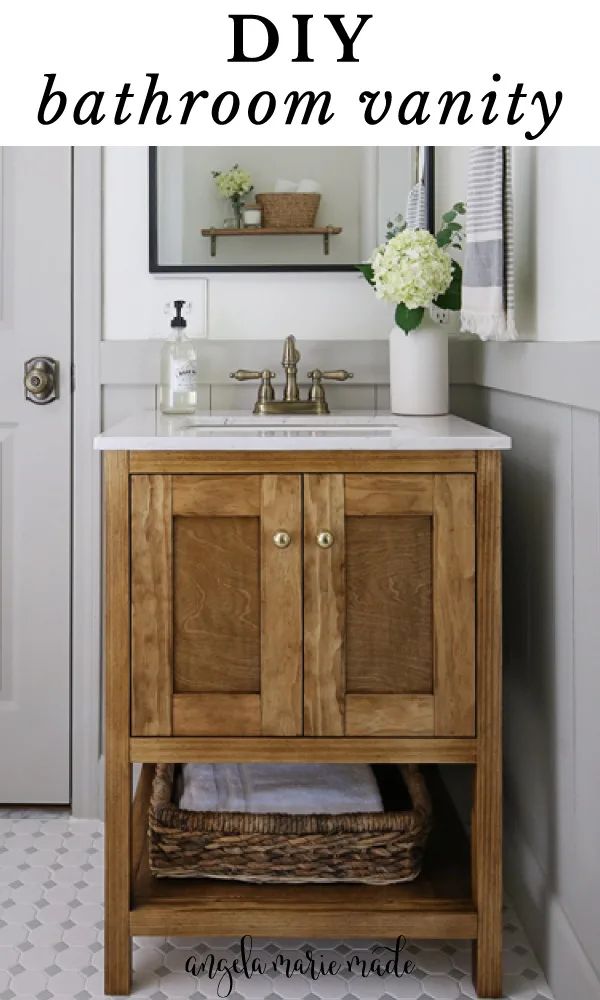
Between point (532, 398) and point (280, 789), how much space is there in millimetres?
761

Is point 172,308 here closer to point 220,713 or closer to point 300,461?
point 300,461

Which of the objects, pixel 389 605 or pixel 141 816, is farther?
pixel 141 816

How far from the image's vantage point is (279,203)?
2158 mm

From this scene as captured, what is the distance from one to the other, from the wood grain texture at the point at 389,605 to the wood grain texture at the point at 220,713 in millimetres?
147

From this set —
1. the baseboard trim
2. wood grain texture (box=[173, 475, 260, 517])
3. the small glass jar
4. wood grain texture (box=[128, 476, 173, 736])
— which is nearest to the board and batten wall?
the baseboard trim

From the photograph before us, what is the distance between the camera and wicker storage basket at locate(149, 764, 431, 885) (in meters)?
1.66

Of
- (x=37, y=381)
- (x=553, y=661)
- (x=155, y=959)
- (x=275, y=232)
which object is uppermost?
(x=275, y=232)

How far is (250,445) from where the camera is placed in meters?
1.55

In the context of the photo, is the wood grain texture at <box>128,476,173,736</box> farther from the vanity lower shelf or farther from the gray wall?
the gray wall

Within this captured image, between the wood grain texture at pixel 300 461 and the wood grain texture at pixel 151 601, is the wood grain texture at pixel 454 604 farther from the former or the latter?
the wood grain texture at pixel 151 601

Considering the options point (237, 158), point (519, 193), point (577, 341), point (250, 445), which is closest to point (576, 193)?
point (577, 341)

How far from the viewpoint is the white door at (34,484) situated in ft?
7.32

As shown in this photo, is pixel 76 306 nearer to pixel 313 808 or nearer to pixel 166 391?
pixel 166 391

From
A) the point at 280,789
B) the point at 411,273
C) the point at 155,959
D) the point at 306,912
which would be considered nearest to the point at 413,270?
the point at 411,273
